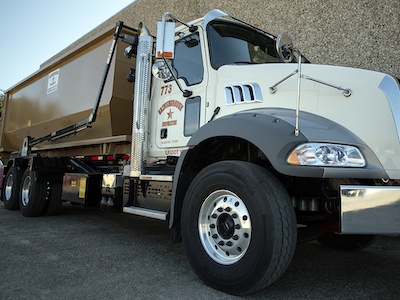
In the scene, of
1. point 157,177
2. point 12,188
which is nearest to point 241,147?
point 157,177

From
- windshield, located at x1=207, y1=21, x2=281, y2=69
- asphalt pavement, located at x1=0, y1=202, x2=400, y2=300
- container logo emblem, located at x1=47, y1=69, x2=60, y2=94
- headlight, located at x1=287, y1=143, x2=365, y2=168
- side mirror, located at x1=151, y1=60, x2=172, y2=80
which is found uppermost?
container logo emblem, located at x1=47, y1=69, x2=60, y2=94

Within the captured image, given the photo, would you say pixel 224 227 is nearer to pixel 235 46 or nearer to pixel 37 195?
pixel 235 46

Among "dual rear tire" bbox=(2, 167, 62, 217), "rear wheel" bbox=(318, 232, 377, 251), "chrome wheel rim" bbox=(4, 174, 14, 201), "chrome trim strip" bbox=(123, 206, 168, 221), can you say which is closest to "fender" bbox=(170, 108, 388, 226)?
"chrome trim strip" bbox=(123, 206, 168, 221)

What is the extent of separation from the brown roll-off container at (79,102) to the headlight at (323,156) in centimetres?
303

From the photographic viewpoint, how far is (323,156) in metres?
2.52

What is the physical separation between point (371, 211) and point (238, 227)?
38.4 inches

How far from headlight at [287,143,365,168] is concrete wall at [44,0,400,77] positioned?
4.54 metres

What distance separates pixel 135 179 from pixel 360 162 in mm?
2612

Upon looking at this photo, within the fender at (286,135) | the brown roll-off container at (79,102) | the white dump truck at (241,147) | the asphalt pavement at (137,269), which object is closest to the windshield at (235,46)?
the white dump truck at (241,147)

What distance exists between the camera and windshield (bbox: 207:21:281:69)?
3.95 metres

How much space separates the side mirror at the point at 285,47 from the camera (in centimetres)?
338

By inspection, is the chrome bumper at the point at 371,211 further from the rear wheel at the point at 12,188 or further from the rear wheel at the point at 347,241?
the rear wheel at the point at 12,188

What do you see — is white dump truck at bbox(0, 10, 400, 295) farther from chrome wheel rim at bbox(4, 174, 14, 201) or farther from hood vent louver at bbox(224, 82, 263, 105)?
chrome wheel rim at bbox(4, 174, 14, 201)

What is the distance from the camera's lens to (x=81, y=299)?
8.66ft
